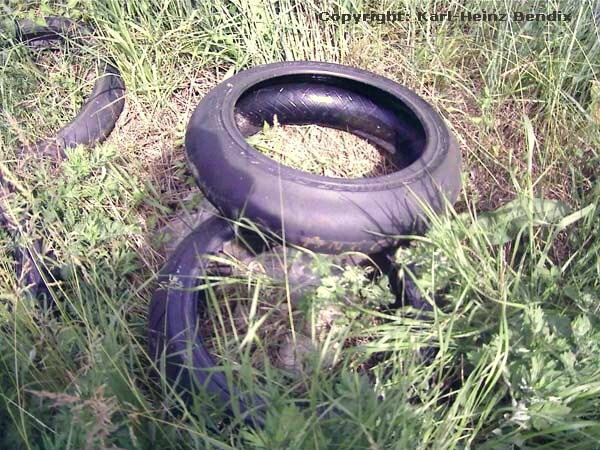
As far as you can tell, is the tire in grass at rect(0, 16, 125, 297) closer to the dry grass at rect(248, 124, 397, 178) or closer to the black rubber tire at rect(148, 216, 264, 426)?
the black rubber tire at rect(148, 216, 264, 426)

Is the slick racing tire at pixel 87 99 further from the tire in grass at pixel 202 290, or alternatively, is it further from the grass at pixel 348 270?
the tire in grass at pixel 202 290

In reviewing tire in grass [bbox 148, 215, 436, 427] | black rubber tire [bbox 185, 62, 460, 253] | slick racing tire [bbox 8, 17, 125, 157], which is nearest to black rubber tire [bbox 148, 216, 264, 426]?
tire in grass [bbox 148, 215, 436, 427]

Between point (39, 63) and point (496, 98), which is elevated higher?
point (39, 63)

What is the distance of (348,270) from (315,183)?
1.02 feet

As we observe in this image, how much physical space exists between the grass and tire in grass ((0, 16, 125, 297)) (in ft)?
0.20

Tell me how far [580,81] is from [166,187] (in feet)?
6.05

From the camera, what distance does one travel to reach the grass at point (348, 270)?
1579mm

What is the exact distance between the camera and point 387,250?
6.77ft

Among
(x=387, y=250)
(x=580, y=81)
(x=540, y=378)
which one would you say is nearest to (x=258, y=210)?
(x=387, y=250)

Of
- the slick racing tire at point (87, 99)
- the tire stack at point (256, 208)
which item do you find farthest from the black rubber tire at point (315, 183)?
the slick racing tire at point (87, 99)

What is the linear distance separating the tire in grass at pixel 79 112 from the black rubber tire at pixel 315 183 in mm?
623

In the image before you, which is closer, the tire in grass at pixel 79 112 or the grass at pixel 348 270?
the grass at pixel 348 270

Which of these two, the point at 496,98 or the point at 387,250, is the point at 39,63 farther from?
the point at 496,98

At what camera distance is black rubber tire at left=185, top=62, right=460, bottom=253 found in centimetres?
194
